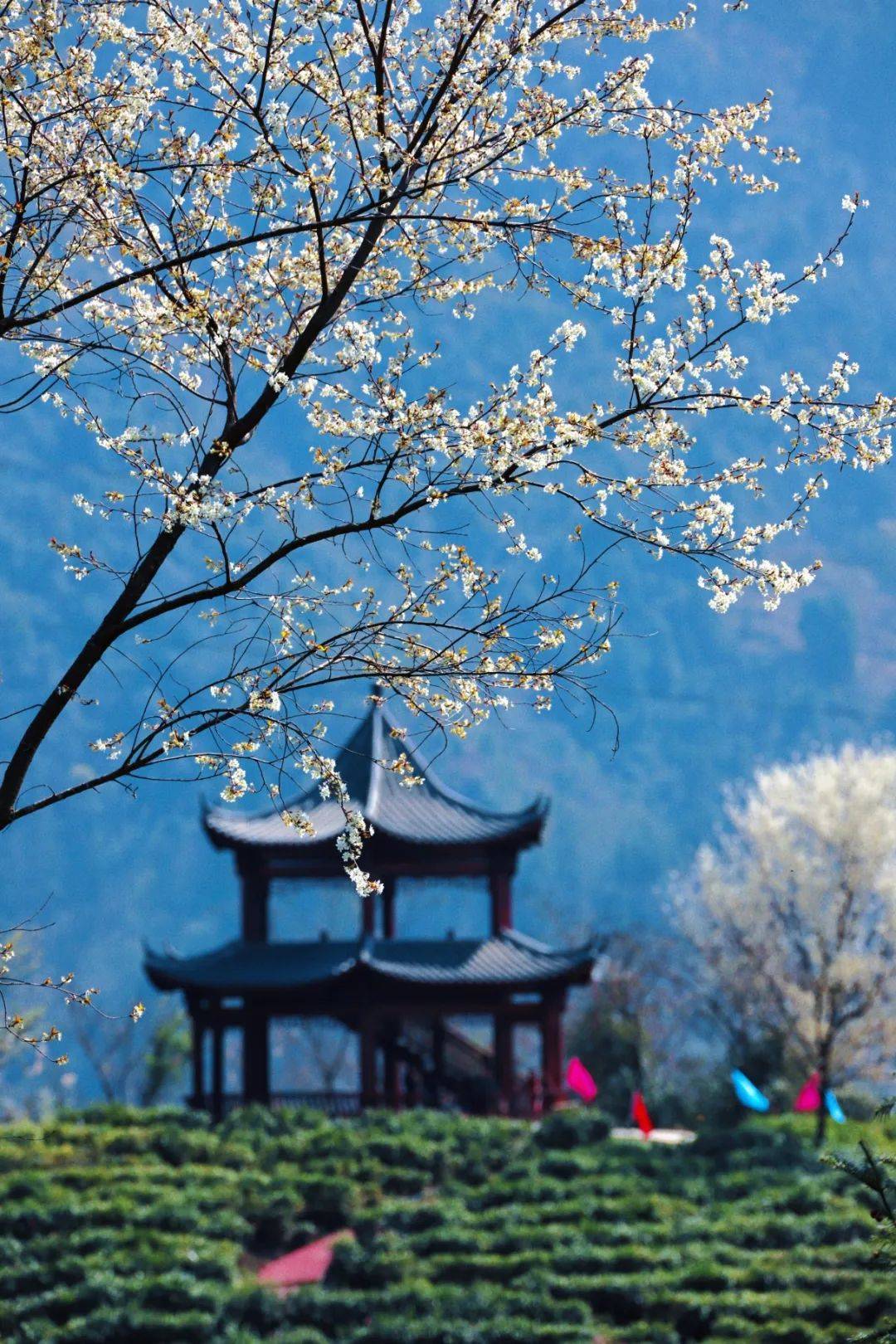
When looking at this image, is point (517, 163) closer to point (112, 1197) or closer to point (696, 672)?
point (112, 1197)

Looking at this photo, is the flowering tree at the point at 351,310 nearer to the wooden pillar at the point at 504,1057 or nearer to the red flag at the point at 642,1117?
the red flag at the point at 642,1117

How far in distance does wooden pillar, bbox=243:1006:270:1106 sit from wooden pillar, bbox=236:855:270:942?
118cm

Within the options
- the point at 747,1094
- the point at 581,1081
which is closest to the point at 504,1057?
the point at 581,1081

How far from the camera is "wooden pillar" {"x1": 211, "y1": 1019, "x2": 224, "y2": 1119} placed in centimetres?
2325

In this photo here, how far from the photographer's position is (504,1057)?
24.0 m

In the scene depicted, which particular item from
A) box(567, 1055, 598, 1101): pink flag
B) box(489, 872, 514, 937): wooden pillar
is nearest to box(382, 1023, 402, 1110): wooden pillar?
box(489, 872, 514, 937): wooden pillar

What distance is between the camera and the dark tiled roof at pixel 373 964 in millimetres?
23109

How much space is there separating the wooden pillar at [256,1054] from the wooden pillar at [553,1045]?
3.87 m

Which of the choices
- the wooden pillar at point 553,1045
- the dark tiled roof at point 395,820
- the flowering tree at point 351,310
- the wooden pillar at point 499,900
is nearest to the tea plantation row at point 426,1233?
the wooden pillar at point 553,1045

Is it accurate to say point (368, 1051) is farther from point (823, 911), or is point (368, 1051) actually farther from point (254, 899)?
point (823, 911)

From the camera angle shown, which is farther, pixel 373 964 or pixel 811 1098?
pixel 373 964

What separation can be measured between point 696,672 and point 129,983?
120ft

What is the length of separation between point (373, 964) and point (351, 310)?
729 inches

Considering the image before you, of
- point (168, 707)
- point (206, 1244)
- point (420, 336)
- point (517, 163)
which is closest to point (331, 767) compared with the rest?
point (168, 707)
